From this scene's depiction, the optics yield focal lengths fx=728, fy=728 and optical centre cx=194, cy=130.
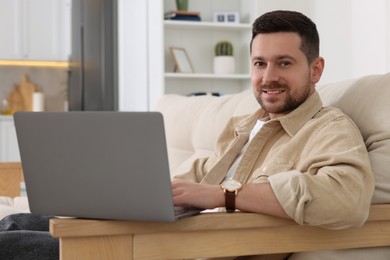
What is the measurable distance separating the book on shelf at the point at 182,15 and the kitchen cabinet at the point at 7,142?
6.27ft

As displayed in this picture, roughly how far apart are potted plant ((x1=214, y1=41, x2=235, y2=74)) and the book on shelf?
0.91ft

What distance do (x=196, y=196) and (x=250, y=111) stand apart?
2.95 ft

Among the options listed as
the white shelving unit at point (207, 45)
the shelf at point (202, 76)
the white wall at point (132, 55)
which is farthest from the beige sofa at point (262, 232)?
the white wall at point (132, 55)

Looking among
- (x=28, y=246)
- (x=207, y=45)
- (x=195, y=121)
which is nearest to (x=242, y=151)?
(x=28, y=246)

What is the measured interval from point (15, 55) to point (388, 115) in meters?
5.67

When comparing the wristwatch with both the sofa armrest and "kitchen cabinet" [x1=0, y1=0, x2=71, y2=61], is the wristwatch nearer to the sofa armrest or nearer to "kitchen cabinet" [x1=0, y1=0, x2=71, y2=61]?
the sofa armrest

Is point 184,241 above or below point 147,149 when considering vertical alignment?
below

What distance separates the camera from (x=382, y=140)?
5.50ft

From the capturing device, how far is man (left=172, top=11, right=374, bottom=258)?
4.84ft

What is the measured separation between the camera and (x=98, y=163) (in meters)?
1.40

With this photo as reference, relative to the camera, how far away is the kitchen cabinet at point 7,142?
651 centimetres

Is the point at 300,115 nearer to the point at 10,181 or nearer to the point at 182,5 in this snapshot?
the point at 10,181

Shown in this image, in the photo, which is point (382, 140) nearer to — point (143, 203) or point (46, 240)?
point (143, 203)

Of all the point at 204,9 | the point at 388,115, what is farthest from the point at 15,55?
the point at 388,115
